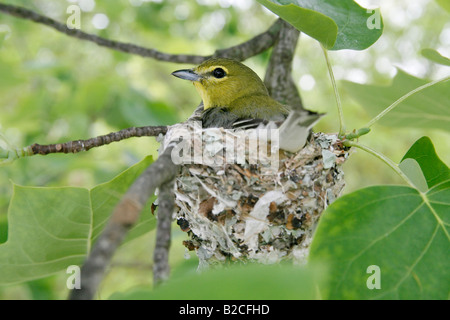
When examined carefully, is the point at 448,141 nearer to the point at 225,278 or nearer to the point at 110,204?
the point at 110,204

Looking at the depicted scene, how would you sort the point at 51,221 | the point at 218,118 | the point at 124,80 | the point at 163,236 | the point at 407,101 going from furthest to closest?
Result: the point at 124,80
the point at 218,118
the point at 407,101
the point at 51,221
the point at 163,236

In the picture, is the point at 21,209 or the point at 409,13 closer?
the point at 21,209

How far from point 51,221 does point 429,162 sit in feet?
5.69

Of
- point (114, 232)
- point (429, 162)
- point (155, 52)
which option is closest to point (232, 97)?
point (155, 52)

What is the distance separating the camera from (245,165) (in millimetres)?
2373

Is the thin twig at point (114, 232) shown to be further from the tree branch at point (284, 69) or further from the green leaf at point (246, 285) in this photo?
the tree branch at point (284, 69)

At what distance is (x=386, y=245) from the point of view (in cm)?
151

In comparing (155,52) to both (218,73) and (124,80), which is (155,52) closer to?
(218,73)

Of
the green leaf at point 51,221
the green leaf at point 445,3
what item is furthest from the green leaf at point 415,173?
the green leaf at point 445,3

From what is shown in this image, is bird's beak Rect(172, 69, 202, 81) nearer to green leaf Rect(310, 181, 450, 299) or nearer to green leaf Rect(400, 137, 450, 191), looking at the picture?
green leaf Rect(400, 137, 450, 191)

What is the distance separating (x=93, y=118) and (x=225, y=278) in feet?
14.9

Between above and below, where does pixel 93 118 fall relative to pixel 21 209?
above

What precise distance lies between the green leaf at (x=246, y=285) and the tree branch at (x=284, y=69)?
2.43m
